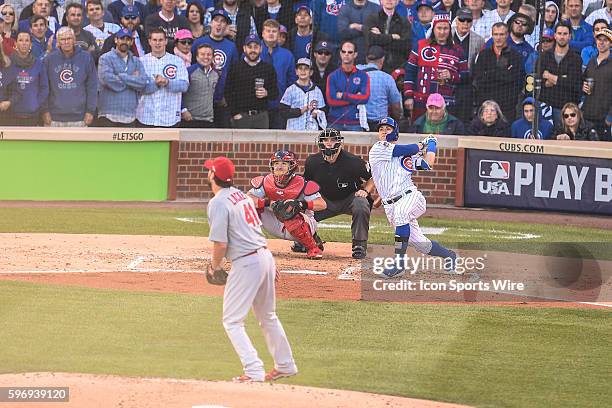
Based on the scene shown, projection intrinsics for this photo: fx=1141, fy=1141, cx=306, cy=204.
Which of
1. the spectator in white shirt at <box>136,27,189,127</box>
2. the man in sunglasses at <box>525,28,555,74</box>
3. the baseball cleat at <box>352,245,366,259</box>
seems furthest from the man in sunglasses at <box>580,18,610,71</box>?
the spectator in white shirt at <box>136,27,189,127</box>

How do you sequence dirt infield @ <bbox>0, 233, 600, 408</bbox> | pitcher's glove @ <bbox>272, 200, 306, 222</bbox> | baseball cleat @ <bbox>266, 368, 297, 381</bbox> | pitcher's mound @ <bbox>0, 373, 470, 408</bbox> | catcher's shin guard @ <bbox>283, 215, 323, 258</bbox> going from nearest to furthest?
pitcher's mound @ <bbox>0, 373, 470, 408</bbox> < dirt infield @ <bbox>0, 233, 600, 408</bbox> < baseball cleat @ <bbox>266, 368, 297, 381</bbox> < pitcher's glove @ <bbox>272, 200, 306, 222</bbox> < catcher's shin guard @ <bbox>283, 215, 323, 258</bbox>

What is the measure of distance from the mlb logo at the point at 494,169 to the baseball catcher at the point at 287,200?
505 cm

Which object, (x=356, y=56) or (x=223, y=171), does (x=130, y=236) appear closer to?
(x=356, y=56)

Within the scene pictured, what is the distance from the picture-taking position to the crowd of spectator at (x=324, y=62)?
18.1 meters

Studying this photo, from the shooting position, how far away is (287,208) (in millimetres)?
13633

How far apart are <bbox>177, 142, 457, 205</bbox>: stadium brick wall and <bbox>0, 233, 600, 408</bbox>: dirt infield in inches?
114

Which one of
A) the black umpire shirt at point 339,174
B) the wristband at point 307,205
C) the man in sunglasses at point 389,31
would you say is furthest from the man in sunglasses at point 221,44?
the wristband at point 307,205

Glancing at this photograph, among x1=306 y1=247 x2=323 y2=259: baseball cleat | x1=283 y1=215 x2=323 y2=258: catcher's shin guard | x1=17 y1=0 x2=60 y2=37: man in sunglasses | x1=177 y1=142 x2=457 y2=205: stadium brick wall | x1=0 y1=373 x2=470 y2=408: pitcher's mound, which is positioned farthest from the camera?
x1=177 y1=142 x2=457 y2=205: stadium brick wall

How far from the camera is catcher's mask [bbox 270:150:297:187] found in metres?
13.6

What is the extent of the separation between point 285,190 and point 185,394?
20.1 ft

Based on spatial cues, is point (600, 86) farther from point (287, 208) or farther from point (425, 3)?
point (287, 208)

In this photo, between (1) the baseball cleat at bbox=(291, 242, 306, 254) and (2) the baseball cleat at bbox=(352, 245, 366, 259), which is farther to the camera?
(1) the baseball cleat at bbox=(291, 242, 306, 254)

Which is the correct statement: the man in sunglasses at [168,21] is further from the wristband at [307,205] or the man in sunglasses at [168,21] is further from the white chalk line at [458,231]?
the wristband at [307,205]

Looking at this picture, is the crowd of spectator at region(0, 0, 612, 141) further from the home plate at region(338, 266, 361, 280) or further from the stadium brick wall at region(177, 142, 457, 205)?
the home plate at region(338, 266, 361, 280)
